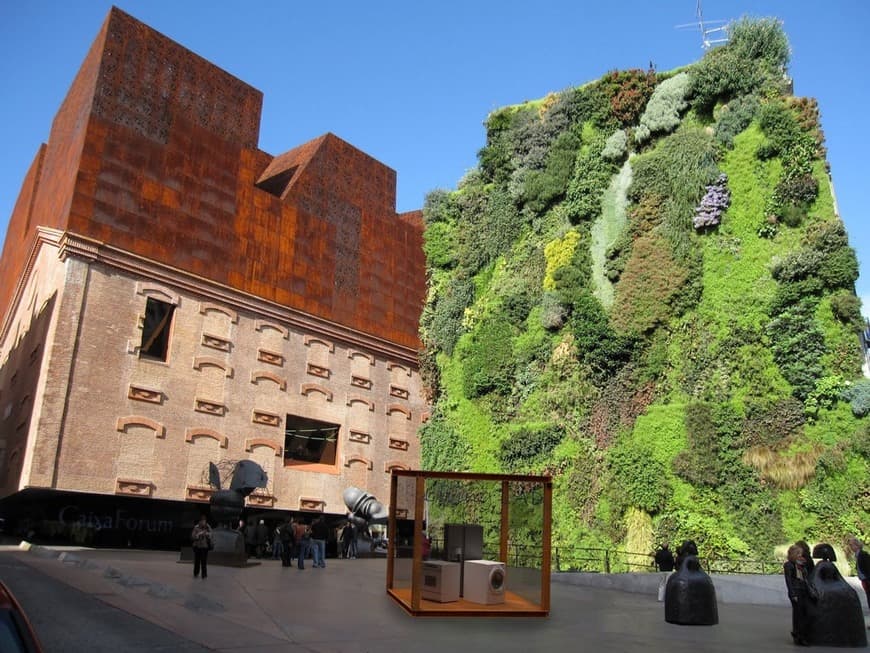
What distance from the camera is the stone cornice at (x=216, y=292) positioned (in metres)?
25.3

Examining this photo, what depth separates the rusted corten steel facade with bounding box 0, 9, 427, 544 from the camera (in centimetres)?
2502

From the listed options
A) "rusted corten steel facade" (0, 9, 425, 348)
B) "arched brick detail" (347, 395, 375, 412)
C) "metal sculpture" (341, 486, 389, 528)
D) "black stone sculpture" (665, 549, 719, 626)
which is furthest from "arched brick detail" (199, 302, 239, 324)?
"black stone sculpture" (665, 549, 719, 626)

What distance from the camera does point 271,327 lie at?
31.0m

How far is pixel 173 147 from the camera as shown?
1136 inches

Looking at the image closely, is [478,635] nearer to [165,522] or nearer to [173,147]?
[165,522]

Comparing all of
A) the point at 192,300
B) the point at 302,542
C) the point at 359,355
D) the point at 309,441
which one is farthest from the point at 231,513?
the point at 359,355

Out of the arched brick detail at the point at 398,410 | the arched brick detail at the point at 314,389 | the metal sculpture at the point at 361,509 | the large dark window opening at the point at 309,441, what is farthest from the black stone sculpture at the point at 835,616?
the arched brick detail at the point at 398,410

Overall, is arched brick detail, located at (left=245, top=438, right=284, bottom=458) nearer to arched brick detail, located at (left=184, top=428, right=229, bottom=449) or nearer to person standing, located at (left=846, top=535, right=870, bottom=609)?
arched brick detail, located at (left=184, top=428, right=229, bottom=449)

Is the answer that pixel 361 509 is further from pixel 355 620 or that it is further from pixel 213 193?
pixel 355 620

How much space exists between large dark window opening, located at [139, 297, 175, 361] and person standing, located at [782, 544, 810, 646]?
885 inches

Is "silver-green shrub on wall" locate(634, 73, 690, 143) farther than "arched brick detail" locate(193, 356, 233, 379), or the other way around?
"silver-green shrub on wall" locate(634, 73, 690, 143)

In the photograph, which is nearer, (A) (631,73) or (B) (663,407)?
(B) (663,407)

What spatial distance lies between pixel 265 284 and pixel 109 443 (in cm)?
931

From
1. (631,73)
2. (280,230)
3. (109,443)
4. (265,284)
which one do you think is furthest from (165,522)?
(631,73)
